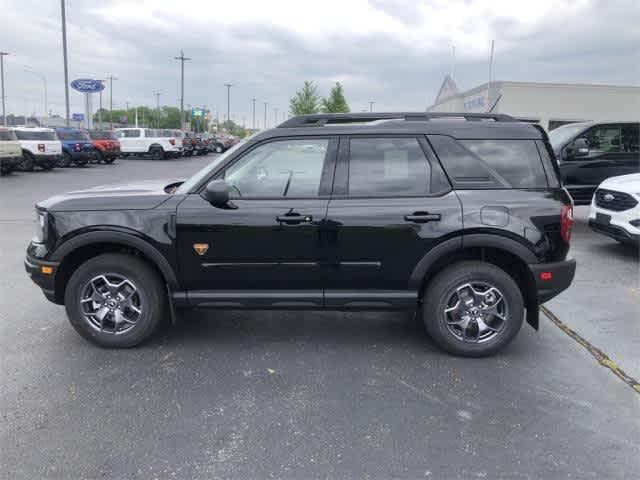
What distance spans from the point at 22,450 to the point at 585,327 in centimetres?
445

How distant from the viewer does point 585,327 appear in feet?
16.1

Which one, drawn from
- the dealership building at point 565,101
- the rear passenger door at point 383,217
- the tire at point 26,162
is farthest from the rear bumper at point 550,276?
the dealership building at point 565,101

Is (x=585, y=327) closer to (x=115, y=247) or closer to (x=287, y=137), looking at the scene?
(x=287, y=137)

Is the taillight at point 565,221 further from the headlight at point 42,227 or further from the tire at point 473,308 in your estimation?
the headlight at point 42,227

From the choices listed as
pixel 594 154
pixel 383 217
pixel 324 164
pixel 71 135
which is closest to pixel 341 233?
pixel 383 217

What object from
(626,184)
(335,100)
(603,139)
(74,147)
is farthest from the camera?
(335,100)

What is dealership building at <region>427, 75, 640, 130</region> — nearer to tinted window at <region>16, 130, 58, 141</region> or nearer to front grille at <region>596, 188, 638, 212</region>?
tinted window at <region>16, 130, 58, 141</region>

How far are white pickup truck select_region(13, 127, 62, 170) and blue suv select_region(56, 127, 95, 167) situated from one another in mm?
2475

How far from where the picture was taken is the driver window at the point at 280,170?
4.15 meters

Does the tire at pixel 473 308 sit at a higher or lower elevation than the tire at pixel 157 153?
lower

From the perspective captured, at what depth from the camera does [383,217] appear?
4.03m

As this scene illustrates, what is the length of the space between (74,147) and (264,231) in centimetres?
2317

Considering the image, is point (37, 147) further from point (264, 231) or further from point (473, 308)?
point (473, 308)

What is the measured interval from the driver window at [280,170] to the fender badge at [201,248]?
42cm
